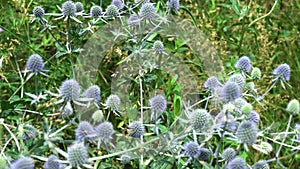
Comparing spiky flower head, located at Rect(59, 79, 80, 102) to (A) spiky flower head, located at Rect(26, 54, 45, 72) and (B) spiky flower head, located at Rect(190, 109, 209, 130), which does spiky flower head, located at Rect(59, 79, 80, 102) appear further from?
(B) spiky flower head, located at Rect(190, 109, 209, 130)

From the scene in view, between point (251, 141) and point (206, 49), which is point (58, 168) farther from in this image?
point (206, 49)

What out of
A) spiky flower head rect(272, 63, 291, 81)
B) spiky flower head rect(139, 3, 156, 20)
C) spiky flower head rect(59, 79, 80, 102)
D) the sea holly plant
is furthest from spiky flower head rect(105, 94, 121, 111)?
spiky flower head rect(272, 63, 291, 81)

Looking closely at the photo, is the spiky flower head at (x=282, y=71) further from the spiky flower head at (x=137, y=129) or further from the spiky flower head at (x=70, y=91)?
the spiky flower head at (x=70, y=91)

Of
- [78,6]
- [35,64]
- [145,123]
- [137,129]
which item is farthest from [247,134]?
[78,6]

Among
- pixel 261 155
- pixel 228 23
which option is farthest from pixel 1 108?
pixel 228 23

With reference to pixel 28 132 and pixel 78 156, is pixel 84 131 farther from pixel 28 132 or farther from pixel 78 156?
pixel 28 132

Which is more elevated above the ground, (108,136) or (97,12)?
(97,12)

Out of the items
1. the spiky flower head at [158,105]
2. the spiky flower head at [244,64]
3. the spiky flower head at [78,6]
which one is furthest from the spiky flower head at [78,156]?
the spiky flower head at [78,6]
